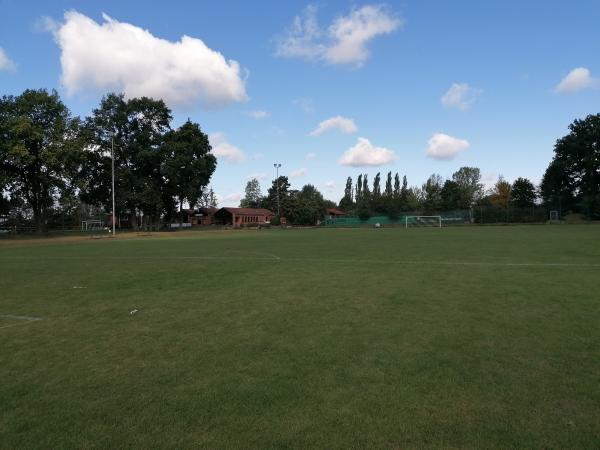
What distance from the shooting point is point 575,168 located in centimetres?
7694

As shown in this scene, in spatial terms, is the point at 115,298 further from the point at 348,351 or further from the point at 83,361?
the point at 348,351

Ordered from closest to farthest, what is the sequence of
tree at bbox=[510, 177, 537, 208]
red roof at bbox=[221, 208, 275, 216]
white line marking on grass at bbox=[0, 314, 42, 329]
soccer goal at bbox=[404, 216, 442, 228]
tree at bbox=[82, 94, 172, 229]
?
white line marking on grass at bbox=[0, 314, 42, 329], tree at bbox=[82, 94, 172, 229], soccer goal at bbox=[404, 216, 442, 228], tree at bbox=[510, 177, 537, 208], red roof at bbox=[221, 208, 275, 216]

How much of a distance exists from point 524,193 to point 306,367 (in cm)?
9143

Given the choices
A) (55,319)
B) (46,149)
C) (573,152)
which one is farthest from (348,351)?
(573,152)

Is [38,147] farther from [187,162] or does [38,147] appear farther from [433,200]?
[433,200]

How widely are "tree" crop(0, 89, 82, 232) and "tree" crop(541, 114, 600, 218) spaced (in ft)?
242

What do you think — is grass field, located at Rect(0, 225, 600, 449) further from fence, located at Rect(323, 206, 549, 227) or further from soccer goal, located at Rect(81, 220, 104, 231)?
soccer goal, located at Rect(81, 220, 104, 231)

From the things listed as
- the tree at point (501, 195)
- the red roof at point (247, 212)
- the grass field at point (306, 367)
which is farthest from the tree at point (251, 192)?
the grass field at point (306, 367)

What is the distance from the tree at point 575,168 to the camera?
73.9 m

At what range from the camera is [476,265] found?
547 inches

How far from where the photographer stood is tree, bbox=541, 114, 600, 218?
7388 centimetres

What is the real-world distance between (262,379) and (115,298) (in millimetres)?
5991

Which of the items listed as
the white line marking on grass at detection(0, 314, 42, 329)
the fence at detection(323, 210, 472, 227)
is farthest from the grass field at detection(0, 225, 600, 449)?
the fence at detection(323, 210, 472, 227)

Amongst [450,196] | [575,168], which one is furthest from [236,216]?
[575,168]
